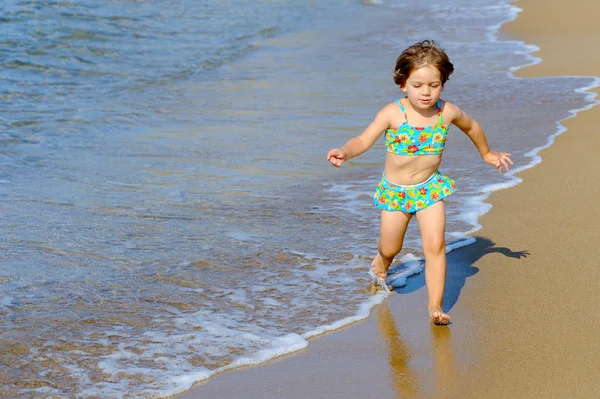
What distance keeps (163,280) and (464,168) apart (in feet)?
9.95

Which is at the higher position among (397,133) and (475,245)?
(397,133)

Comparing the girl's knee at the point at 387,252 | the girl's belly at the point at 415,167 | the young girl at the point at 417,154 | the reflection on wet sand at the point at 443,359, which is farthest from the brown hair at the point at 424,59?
the reflection on wet sand at the point at 443,359

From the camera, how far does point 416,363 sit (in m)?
3.68

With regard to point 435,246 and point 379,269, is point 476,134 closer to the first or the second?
point 435,246

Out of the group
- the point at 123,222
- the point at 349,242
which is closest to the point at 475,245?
the point at 349,242

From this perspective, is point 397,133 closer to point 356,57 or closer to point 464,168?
point 464,168

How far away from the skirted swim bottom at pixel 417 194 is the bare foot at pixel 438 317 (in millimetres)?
536

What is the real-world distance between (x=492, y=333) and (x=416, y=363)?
446mm

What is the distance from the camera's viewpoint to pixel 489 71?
11.5m

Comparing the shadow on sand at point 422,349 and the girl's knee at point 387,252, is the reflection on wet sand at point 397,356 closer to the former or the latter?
the shadow on sand at point 422,349

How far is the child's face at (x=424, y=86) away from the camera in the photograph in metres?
4.14

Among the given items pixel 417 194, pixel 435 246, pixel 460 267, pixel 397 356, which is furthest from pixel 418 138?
pixel 397 356

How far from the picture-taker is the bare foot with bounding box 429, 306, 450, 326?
4004mm

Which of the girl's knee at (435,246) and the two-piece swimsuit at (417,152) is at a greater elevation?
the two-piece swimsuit at (417,152)
